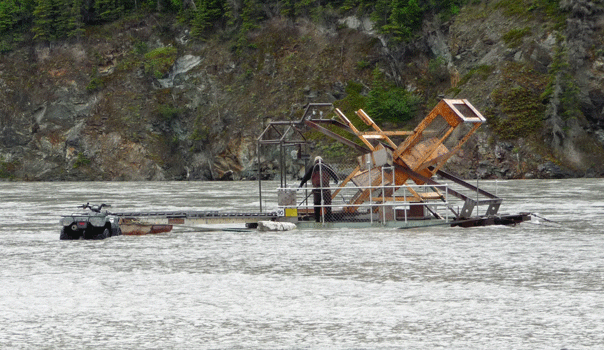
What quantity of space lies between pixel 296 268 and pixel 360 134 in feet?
34.5

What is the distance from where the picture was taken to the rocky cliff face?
75312 mm

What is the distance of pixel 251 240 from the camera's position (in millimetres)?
25141

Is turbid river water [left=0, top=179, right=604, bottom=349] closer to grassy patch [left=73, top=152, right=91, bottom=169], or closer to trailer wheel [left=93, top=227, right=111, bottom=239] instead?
trailer wheel [left=93, top=227, right=111, bottom=239]

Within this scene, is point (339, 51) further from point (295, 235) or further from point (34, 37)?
point (295, 235)

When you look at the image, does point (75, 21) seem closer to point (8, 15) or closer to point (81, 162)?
point (8, 15)

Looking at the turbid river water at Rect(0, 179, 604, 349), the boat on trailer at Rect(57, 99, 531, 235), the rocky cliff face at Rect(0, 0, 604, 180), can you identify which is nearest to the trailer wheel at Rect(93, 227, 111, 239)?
the boat on trailer at Rect(57, 99, 531, 235)

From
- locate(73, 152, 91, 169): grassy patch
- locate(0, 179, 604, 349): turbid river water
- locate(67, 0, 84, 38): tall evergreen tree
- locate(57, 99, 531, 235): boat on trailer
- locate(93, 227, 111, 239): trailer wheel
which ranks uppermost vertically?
locate(67, 0, 84, 38): tall evergreen tree

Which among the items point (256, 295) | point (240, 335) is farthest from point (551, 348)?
point (256, 295)

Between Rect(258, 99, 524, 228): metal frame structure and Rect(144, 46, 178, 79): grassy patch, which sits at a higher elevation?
Rect(144, 46, 178, 79): grassy patch

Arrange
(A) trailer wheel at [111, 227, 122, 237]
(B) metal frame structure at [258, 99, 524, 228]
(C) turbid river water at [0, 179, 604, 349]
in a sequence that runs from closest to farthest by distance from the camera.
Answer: (C) turbid river water at [0, 179, 604, 349]
(B) metal frame structure at [258, 99, 524, 228]
(A) trailer wheel at [111, 227, 122, 237]

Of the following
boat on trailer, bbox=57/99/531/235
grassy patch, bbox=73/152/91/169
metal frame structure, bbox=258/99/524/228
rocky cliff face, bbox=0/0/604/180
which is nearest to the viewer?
metal frame structure, bbox=258/99/524/228

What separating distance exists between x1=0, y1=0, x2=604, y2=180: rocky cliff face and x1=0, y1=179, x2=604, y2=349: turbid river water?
50.4 m

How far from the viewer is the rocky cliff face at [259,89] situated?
75312 mm

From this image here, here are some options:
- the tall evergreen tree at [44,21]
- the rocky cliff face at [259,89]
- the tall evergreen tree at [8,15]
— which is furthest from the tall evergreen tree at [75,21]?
the tall evergreen tree at [8,15]
